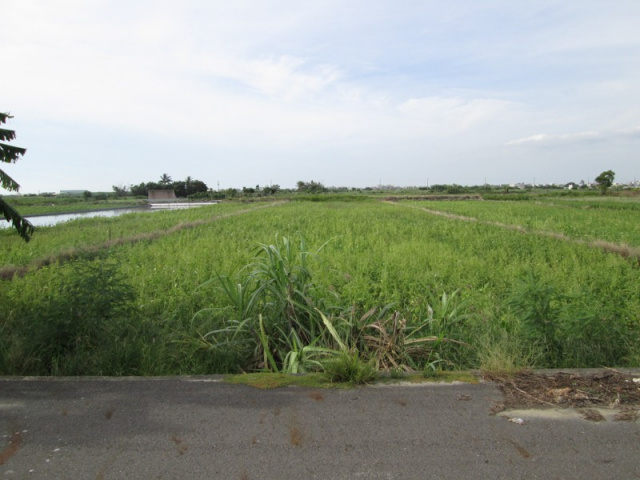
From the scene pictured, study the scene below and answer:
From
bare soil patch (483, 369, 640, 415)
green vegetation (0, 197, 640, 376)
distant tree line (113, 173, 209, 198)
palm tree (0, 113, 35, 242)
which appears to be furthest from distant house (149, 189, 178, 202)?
bare soil patch (483, 369, 640, 415)

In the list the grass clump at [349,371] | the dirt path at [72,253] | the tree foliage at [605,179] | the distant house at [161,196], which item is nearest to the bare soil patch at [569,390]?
the grass clump at [349,371]

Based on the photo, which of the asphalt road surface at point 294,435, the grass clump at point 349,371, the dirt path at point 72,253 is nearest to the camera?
the asphalt road surface at point 294,435

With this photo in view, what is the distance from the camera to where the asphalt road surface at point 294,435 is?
69.6 inches

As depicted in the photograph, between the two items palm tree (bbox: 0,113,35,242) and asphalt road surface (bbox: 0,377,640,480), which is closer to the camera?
asphalt road surface (bbox: 0,377,640,480)

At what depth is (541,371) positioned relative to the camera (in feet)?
8.67

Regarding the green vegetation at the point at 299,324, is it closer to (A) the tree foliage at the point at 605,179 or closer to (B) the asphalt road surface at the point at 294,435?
(B) the asphalt road surface at the point at 294,435

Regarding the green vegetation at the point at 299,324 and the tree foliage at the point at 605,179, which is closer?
the green vegetation at the point at 299,324

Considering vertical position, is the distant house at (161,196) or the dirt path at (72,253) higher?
the distant house at (161,196)

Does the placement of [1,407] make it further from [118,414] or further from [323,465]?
[323,465]

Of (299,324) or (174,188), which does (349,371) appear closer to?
(299,324)

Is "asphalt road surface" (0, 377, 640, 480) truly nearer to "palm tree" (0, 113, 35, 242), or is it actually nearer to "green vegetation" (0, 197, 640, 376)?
"green vegetation" (0, 197, 640, 376)

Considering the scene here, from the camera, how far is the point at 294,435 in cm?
201

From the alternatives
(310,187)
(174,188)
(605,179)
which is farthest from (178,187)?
(605,179)

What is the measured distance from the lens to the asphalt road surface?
69.6 inches
